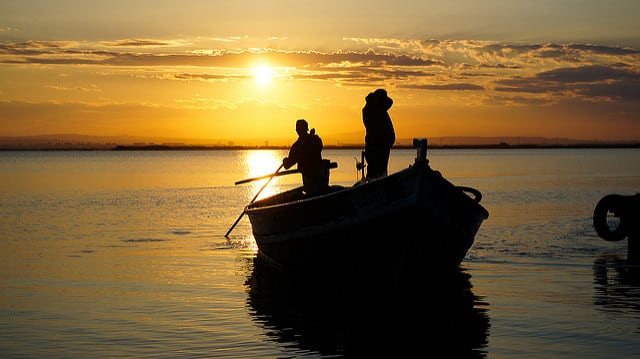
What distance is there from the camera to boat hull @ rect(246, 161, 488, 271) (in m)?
18.0

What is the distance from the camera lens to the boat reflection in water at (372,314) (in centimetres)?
1423

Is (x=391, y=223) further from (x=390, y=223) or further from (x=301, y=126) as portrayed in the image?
(x=301, y=126)

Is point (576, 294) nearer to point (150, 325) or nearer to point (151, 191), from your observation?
point (150, 325)

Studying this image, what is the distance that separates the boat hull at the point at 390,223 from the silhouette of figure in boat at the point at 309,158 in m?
1.81

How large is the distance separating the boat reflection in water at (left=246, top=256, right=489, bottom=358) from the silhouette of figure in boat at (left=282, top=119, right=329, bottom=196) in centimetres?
231

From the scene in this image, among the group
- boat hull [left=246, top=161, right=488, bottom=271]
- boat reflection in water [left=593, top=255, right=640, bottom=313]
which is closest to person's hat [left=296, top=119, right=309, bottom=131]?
boat hull [left=246, top=161, right=488, bottom=271]

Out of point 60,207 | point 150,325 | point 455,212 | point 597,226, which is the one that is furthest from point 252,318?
point 60,207

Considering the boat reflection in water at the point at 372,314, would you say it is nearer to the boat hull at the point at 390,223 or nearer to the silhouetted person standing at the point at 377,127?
the boat hull at the point at 390,223

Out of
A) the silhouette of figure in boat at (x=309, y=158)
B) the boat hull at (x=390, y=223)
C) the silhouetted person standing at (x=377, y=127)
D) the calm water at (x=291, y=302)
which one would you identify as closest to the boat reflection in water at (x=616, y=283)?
the calm water at (x=291, y=302)

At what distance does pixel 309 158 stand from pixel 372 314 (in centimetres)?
634

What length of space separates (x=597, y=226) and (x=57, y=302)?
15.0 metres

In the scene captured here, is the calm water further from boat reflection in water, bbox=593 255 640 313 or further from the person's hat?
the person's hat

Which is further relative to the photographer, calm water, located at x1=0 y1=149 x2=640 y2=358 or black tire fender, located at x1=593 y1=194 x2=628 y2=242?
black tire fender, located at x1=593 y1=194 x2=628 y2=242

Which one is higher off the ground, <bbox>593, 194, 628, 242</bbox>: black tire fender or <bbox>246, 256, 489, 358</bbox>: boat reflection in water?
<bbox>593, 194, 628, 242</bbox>: black tire fender
